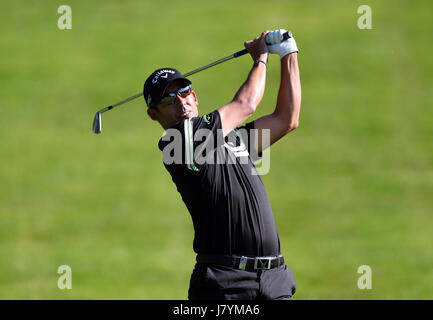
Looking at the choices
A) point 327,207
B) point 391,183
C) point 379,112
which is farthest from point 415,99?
point 327,207

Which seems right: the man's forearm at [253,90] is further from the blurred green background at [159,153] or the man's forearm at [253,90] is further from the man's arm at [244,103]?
the blurred green background at [159,153]

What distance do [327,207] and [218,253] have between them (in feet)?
48.4

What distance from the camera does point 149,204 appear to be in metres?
20.9

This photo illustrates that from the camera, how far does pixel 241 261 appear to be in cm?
596

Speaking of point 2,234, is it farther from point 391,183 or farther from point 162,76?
point 162,76

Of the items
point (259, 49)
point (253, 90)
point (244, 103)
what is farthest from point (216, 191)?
point (259, 49)

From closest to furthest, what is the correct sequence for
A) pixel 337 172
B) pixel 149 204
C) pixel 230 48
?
pixel 149 204
pixel 337 172
pixel 230 48
